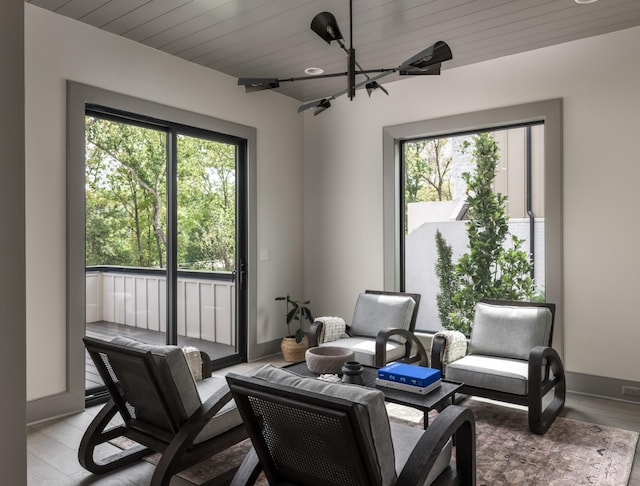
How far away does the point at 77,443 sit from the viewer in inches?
120

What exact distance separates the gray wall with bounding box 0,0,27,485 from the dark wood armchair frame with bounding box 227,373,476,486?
2.48 ft

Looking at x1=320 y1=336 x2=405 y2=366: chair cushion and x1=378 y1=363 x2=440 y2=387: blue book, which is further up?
x1=378 y1=363 x2=440 y2=387: blue book

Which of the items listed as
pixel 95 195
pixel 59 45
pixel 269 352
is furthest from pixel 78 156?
pixel 269 352

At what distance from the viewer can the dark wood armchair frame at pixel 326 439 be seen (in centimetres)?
157

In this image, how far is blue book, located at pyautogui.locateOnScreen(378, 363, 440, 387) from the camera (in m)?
2.81

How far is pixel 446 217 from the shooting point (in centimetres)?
511

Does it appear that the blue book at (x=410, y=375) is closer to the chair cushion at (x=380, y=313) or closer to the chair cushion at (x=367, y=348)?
the chair cushion at (x=367, y=348)

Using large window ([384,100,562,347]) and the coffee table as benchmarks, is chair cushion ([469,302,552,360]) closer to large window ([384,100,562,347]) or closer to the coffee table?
large window ([384,100,562,347])

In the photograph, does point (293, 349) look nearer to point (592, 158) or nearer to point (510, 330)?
point (510, 330)

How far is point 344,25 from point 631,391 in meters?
3.63

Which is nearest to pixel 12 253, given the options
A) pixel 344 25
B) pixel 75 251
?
pixel 75 251

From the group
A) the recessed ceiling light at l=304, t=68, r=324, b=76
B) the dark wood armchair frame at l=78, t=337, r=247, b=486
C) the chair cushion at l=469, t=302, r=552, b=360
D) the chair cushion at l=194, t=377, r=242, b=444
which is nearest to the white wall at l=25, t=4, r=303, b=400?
the recessed ceiling light at l=304, t=68, r=324, b=76

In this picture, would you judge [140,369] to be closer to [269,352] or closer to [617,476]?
[617,476]

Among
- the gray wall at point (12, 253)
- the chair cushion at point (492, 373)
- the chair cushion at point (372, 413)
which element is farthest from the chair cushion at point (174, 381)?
the chair cushion at point (492, 373)
